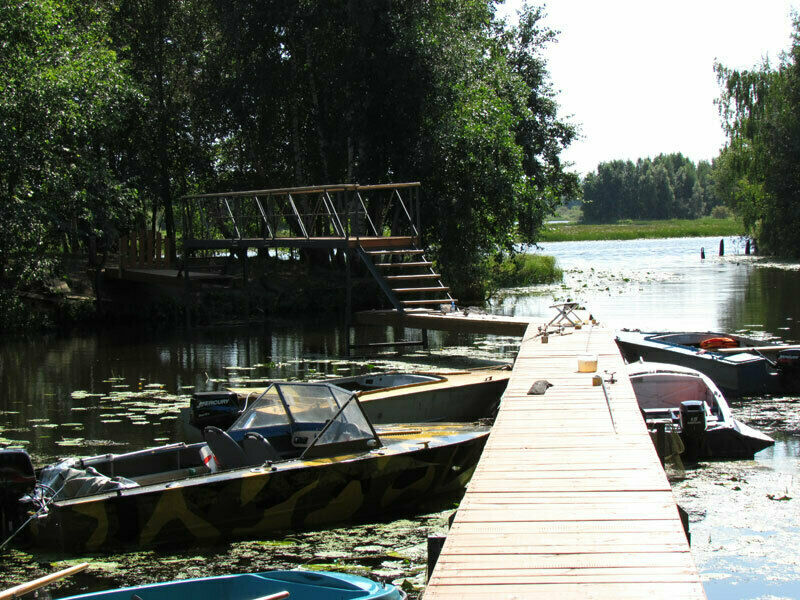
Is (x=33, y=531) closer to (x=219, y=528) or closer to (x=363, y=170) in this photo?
(x=219, y=528)

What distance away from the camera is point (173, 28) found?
36.8 m

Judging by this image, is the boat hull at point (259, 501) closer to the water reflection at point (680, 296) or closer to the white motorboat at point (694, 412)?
the white motorboat at point (694, 412)

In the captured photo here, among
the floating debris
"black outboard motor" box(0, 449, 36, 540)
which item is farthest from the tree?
"black outboard motor" box(0, 449, 36, 540)

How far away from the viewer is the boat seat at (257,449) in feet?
32.1

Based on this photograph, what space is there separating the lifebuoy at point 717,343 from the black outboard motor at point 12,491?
12.4 metres

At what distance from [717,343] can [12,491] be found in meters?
12.9

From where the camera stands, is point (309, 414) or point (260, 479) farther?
point (309, 414)

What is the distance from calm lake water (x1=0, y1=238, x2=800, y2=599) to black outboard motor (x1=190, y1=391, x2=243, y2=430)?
0.66m

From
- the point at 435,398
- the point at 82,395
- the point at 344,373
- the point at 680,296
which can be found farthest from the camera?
the point at 680,296

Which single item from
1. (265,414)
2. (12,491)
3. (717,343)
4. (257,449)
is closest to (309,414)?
→ (265,414)

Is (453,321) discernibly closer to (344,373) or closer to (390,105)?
(344,373)

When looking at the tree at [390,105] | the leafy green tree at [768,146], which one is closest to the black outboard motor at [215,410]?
the tree at [390,105]

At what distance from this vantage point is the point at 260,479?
9.16 metres

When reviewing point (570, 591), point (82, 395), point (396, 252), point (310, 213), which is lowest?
point (82, 395)
